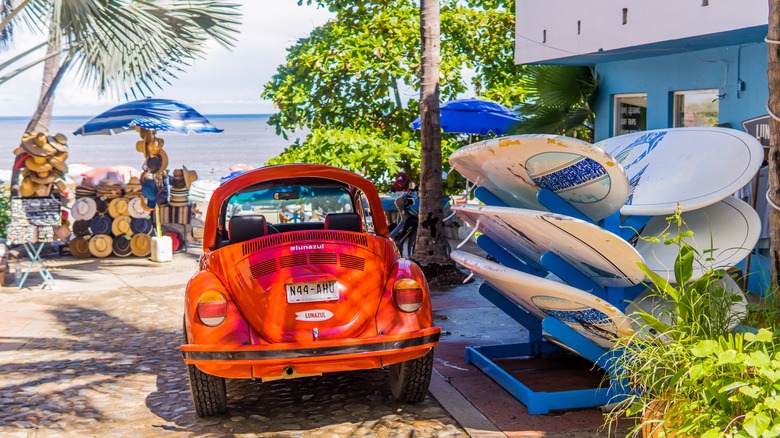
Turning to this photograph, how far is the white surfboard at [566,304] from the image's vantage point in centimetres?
548

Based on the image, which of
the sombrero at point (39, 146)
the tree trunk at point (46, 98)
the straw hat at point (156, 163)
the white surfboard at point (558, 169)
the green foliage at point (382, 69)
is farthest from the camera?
the tree trunk at point (46, 98)

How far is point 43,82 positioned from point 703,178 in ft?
54.8

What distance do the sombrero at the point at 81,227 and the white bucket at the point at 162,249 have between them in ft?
4.44

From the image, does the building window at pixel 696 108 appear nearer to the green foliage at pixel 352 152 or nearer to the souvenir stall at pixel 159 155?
the green foliage at pixel 352 152

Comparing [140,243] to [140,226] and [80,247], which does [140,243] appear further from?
[80,247]

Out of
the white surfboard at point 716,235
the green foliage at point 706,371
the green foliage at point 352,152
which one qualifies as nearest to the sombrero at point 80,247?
the green foliage at point 352,152

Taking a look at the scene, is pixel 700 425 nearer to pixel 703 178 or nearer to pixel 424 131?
pixel 703 178

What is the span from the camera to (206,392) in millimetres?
6117

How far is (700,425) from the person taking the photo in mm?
4051

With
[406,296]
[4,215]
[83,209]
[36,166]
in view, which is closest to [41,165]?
[36,166]

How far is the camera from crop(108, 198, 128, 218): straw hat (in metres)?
15.3

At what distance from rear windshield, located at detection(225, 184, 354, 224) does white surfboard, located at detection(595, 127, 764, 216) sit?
94.7 inches

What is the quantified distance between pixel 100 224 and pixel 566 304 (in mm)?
11324

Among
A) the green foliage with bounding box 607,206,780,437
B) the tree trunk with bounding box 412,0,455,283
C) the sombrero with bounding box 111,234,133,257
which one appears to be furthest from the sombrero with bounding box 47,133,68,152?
the green foliage with bounding box 607,206,780,437
